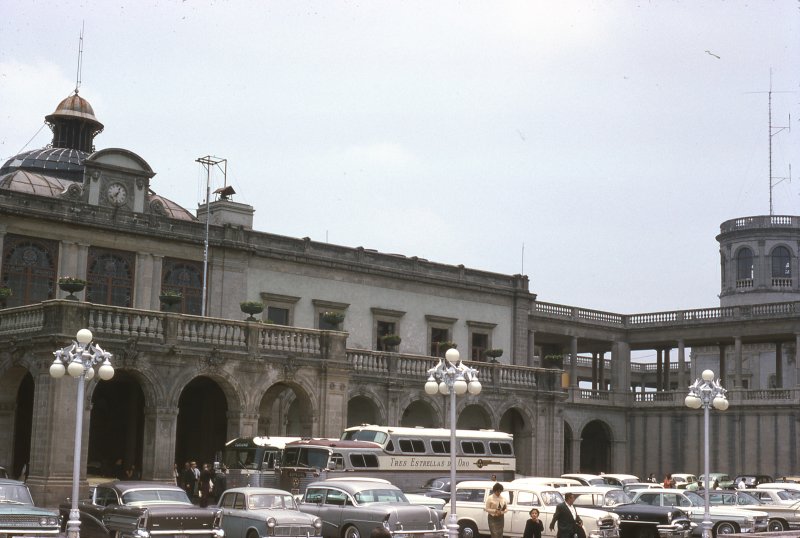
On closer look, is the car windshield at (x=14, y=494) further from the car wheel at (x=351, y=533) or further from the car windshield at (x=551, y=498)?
the car windshield at (x=551, y=498)

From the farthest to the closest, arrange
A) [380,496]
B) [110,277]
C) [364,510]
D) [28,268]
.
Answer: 1. [110,277]
2. [28,268]
3. [380,496]
4. [364,510]

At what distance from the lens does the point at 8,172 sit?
51438mm

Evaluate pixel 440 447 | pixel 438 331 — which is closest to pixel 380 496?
pixel 440 447

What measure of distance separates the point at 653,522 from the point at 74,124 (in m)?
37.0

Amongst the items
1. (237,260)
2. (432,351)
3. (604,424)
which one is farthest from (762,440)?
(237,260)

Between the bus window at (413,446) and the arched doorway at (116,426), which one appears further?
the arched doorway at (116,426)

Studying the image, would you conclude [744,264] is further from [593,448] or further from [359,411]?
[359,411]

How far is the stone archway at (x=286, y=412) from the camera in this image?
3900cm

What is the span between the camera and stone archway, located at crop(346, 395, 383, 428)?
45281 millimetres

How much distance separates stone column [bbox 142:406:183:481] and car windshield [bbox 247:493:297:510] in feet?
35.4

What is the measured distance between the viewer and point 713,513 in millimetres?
30062

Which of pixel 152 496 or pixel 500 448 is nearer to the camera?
pixel 152 496

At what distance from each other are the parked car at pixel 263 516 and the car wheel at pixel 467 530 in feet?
18.0

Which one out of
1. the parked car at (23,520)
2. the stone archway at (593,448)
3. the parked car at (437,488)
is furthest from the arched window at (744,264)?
the parked car at (23,520)
